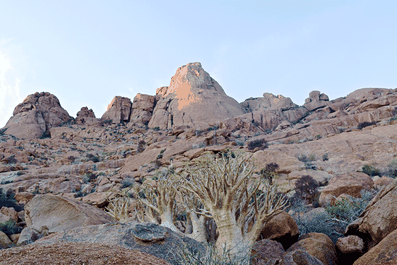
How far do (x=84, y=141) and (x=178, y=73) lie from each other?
32.0 metres

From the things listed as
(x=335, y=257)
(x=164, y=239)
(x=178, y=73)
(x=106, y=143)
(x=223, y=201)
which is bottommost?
(x=335, y=257)

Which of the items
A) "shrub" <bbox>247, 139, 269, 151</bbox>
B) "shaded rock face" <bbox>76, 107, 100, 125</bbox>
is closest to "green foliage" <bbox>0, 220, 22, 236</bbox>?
"shrub" <bbox>247, 139, 269, 151</bbox>

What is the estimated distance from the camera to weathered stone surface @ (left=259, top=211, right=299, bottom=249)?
6.82 m

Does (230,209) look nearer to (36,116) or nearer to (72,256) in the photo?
(72,256)

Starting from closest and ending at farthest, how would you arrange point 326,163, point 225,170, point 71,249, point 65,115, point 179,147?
point 71,249, point 225,170, point 326,163, point 179,147, point 65,115

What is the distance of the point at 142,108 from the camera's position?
5931cm

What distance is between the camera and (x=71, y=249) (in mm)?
3604

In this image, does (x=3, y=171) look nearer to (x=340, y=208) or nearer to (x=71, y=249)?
(x=71, y=249)

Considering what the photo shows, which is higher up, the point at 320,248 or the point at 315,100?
the point at 315,100

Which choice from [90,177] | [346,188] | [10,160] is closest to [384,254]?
[346,188]

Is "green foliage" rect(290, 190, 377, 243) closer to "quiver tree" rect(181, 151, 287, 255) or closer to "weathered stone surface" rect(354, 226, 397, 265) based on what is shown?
"quiver tree" rect(181, 151, 287, 255)

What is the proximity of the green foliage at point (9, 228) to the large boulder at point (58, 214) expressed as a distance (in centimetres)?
213

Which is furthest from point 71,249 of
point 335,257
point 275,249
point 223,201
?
point 335,257

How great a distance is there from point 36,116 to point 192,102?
3409cm
